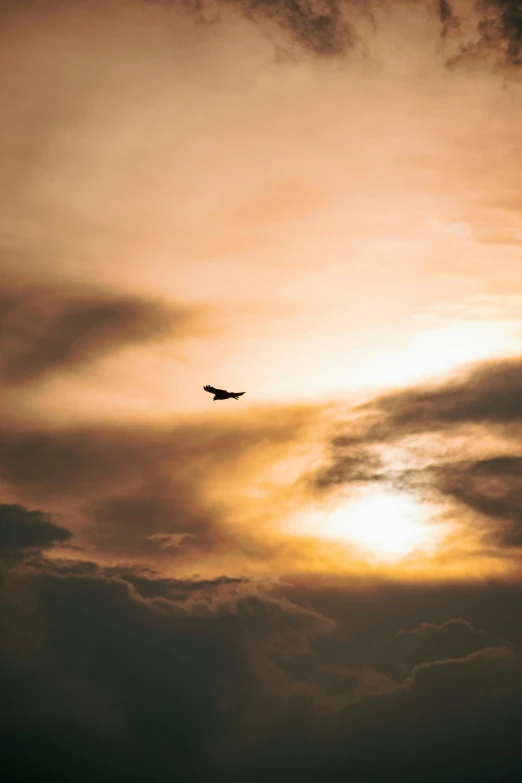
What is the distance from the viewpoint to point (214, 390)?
74.5m
